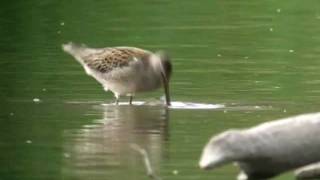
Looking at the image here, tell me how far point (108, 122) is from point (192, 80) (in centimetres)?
316

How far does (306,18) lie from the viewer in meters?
26.9

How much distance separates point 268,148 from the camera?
10.3 m

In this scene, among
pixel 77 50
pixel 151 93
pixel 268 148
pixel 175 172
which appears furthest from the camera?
pixel 151 93

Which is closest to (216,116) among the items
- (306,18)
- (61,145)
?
(61,145)

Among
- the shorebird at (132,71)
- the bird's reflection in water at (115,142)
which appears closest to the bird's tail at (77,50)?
the shorebird at (132,71)

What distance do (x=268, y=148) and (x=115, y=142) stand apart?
409cm

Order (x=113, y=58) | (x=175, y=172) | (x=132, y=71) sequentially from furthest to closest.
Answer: (x=113, y=58), (x=132, y=71), (x=175, y=172)

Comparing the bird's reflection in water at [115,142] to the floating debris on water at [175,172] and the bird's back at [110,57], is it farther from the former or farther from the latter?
the bird's back at [110,57]

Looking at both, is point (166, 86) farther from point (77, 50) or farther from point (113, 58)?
point (77, 50)

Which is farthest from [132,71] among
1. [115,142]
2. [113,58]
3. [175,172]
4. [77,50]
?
[175,172]

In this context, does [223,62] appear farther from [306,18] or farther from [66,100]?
[306,18]

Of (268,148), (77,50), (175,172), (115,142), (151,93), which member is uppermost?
(268,148)

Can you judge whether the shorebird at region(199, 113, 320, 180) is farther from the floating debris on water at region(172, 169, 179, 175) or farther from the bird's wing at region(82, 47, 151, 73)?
the bird's wing at region(82, 47, 151, 73)

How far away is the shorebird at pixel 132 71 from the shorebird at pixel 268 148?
637 cm
